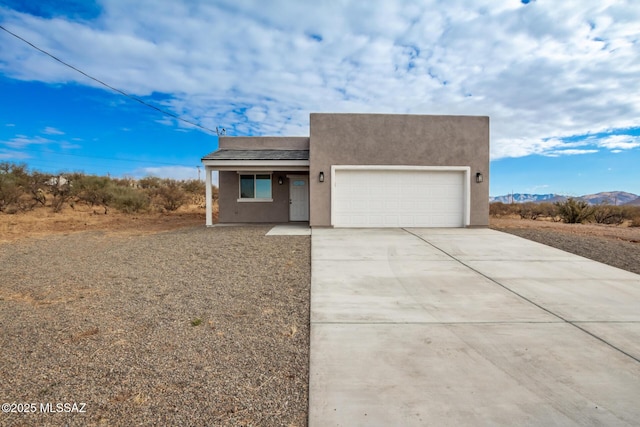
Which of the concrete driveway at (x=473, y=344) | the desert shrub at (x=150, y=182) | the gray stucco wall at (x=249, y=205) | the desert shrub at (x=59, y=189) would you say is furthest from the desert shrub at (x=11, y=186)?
the concrete driveway at (x=473, y=344)

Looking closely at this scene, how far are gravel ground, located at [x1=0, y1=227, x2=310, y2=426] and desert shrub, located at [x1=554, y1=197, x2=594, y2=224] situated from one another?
63.3 feet

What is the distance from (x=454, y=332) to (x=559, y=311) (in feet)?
6.38

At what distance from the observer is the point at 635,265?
26.5 ft

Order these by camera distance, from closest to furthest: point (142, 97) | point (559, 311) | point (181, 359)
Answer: point (181, 359), point (559, 311), point (142, 97)

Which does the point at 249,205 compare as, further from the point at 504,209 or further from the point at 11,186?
the point at 504,209

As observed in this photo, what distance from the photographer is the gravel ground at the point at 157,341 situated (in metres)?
2.89

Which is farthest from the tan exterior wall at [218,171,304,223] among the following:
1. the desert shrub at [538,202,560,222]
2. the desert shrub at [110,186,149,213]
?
the desert shrub at [538,202,560,222]

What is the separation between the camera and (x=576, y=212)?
67.8ft

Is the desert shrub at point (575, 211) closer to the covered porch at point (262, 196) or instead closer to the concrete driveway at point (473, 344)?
the concrete driveway at point (473, 344)

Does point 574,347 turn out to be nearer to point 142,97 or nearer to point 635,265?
point 635,265

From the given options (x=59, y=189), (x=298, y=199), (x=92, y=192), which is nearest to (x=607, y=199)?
(x=298, y=199)

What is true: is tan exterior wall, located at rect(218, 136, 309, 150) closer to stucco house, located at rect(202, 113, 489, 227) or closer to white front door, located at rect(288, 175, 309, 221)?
white front door, located at rect(288, 175, 309, 221)

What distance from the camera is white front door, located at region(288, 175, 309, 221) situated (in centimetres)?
1684

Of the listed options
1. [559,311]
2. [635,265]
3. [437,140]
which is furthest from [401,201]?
[559,311]
